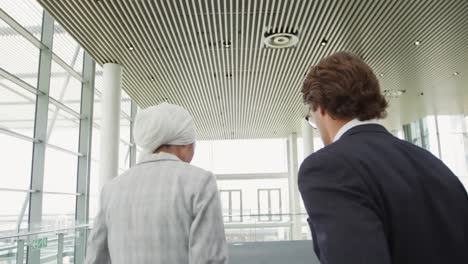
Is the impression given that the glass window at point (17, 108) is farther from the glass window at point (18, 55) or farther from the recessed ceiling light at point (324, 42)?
the recessed ceiling light at point (324, 42)

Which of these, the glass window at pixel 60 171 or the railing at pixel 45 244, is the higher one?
the glass window at pixel 60 171

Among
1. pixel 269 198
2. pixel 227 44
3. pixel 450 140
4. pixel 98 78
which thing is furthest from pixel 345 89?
pixel 269 198

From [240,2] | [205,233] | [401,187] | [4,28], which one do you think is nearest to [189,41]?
[240,2]

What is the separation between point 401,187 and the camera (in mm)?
900

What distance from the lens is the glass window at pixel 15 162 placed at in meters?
7.06

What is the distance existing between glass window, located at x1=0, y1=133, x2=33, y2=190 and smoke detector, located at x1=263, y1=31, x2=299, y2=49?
16.4 feet

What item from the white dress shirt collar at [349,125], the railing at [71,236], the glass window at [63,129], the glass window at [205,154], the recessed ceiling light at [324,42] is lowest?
the railing at [71,236]

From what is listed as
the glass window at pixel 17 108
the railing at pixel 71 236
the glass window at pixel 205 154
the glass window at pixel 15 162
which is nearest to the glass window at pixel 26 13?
the glass window at pixel 17 108

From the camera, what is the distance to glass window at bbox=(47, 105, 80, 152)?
8992mm

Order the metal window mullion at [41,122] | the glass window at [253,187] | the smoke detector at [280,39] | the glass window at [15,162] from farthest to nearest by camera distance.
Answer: the glass window at [253,187]
the smoke detector at [280,39]
the metal window mullion at [41,122]
the glass window at [15,162]

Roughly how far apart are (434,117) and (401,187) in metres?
18.3

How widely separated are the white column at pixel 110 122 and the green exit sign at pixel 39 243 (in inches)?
134

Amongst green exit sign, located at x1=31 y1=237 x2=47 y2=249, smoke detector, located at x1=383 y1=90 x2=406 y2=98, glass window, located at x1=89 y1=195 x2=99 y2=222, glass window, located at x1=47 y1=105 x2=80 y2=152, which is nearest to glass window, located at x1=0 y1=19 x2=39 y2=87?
glass window, located at x1=47 y1=105 x2=80 y2=152

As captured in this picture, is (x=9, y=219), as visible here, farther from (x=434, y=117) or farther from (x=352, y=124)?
(x=434, y=117)
